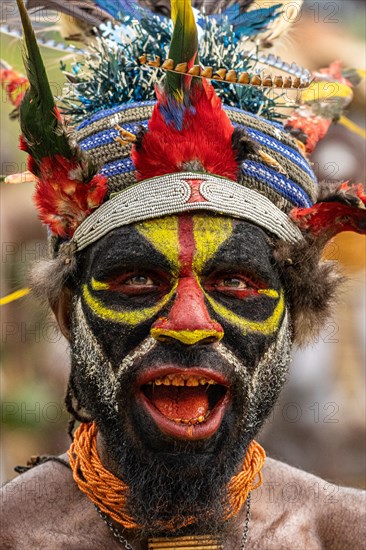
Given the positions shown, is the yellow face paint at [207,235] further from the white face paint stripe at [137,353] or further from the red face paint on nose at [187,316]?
the white face paint stripe at [137,353]

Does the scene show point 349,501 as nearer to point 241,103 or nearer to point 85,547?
point 85,547

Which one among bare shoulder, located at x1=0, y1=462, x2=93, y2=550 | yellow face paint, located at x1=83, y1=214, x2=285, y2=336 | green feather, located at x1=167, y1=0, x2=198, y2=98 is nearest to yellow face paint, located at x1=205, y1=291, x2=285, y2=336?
yellow face paint, located at x1=83, y1=214, x2=285, y2=336

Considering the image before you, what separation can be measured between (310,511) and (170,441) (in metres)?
1.06

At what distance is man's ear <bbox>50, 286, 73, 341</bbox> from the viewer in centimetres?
345

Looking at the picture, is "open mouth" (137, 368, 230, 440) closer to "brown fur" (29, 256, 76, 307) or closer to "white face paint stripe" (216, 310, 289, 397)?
"white face paint stripe" (216, 310, 289, 397)

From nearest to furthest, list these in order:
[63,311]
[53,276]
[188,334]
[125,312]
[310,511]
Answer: [188,334]
[125,312]
[53,276]
[63,311]
[310,511]

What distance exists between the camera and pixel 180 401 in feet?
9.68

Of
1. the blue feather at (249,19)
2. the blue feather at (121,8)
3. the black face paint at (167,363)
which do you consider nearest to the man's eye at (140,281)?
the black face paint at (167,363)

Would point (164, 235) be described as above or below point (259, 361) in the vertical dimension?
above

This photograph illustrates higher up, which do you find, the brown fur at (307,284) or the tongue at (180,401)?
the brown fur at (307,284)

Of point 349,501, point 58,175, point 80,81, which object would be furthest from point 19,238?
point 349,501

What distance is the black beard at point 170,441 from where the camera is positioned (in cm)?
294

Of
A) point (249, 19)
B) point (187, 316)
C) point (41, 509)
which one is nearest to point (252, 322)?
point (187, 316)

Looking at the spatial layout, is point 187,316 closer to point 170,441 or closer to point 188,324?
point 188,324
